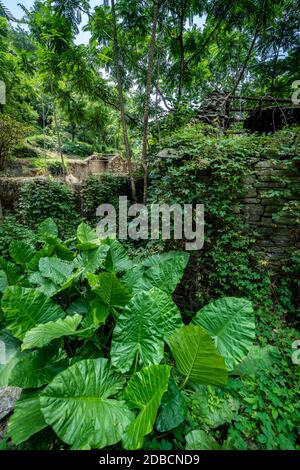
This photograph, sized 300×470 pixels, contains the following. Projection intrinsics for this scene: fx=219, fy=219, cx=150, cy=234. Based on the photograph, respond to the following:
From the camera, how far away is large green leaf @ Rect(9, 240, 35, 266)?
86.9 inches

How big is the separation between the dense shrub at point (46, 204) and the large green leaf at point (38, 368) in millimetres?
2809

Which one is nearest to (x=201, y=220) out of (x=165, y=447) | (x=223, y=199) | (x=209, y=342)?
(x=223, y=199)

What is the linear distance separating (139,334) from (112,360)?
191 millimetres

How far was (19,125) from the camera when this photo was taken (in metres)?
4.86

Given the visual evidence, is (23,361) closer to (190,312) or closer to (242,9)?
(190,312)

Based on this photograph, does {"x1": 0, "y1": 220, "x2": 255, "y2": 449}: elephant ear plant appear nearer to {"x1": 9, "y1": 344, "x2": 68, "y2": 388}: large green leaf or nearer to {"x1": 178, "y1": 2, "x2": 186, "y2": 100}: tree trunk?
{"x1": 9, "y1": 344, "x2": 68, "y2": 388}: large green leaf

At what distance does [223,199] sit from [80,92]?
13.1 ft

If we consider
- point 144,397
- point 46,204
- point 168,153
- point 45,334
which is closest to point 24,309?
point 45,334

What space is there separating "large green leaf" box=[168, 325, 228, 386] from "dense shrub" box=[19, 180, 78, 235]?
3251 mm

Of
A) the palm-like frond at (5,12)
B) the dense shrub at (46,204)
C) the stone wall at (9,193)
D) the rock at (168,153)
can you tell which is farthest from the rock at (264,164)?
the stone wall at (9,193)

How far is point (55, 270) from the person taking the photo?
1824mm

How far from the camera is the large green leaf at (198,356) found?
104cm

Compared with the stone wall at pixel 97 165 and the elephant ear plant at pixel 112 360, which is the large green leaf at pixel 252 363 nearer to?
the elephant ear plant at pixel 112 360

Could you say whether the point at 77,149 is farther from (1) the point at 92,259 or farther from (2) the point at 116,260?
(1) the point at 92,259
